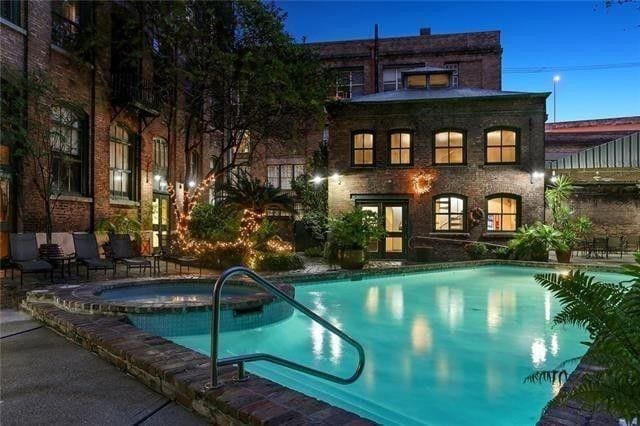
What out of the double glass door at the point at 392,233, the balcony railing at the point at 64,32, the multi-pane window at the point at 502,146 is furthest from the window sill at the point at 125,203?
the multi-pane window at the point at 502,146

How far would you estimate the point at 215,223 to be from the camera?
1216 centimetres

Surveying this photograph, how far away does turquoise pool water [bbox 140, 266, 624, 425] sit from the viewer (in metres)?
4.36

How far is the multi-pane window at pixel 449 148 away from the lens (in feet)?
54.6

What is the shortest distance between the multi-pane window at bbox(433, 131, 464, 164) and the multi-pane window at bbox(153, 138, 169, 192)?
9.93 m

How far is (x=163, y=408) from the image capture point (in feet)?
9.13

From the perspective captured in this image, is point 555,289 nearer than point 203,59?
Yes

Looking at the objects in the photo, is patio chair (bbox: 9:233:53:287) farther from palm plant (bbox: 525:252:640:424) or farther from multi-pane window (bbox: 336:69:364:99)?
multi-pane window (bbox: 336:69:364:99)

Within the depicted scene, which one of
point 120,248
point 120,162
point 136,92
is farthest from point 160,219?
point 120,248

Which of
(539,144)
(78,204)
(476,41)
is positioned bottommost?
(78,204)

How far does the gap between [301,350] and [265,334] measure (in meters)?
0.62

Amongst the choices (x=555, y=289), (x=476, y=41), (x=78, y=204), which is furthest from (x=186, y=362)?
(x=476, y=41)

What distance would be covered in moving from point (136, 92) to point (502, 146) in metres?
12.5

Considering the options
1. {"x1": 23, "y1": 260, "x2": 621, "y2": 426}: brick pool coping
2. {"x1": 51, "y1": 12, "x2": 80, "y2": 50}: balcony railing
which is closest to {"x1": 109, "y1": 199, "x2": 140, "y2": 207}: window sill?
{"x1": 51, "y1": 12, "x2": 80, "y2": 50}: balcony railing

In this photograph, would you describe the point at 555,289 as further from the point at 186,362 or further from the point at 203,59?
the point at 203,59
